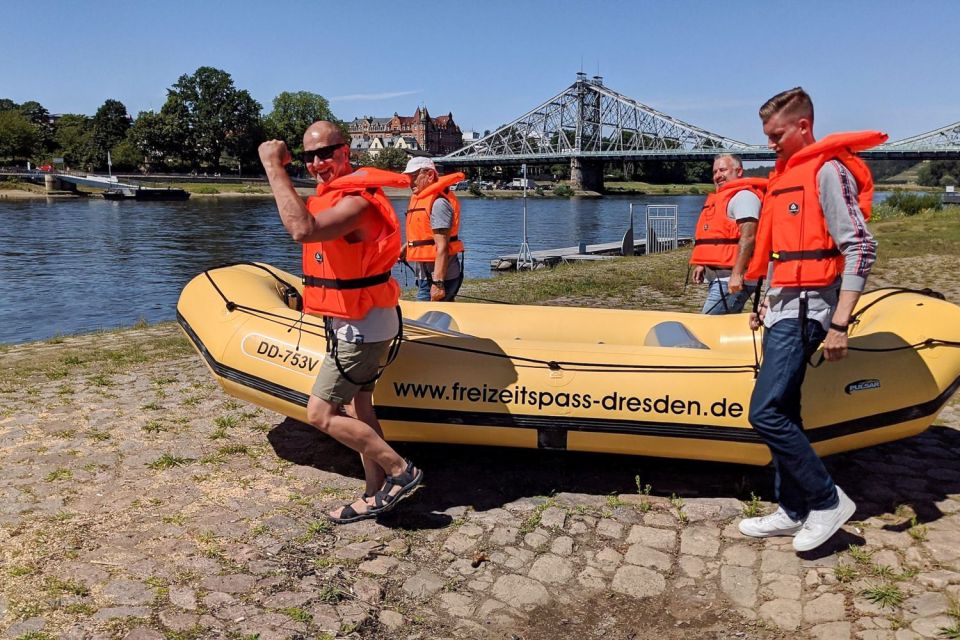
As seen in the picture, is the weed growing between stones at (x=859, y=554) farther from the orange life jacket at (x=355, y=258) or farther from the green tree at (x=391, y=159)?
the green tree at (x=391, y=159)

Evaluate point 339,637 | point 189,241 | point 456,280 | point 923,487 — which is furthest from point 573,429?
point 189,241

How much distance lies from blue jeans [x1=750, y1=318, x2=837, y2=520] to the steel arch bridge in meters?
63.1

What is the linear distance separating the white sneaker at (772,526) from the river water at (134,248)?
994 centimetres

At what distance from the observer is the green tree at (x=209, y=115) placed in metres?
81.1

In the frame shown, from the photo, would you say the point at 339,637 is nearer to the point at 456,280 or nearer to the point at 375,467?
the point at 375,467

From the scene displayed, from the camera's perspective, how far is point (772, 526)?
2.95 metres

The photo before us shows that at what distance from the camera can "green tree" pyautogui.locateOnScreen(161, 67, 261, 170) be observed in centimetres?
8112

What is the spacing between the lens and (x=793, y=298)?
2.63 meters

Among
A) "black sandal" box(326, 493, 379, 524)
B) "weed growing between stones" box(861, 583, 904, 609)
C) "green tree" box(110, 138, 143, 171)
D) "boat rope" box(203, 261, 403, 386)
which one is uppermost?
"green tree" box(110, 138, 143, 171)

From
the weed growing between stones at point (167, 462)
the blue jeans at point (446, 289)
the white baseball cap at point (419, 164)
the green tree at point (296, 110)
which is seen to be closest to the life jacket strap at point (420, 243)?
the blue jeans at point (446, 289)

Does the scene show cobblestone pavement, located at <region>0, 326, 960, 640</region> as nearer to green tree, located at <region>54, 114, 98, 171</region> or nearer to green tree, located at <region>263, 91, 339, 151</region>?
green tree, located at <region>54, 114, 98, 171</region>

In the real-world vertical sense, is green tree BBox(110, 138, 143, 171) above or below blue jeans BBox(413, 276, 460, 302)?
above

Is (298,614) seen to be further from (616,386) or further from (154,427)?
(154,427)

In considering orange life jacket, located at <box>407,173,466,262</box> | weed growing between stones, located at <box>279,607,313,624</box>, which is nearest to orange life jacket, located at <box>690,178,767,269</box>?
orange life jacket, located at <box>407,173,466,262</box>
